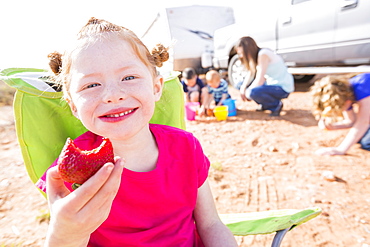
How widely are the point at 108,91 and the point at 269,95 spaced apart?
510 centimetres

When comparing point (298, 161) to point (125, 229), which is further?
point (298, 161)

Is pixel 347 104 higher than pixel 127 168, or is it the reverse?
pixel 127 168

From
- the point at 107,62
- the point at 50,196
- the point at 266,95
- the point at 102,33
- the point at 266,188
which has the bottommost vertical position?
the point at 266,188

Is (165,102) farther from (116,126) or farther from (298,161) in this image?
(298,161)

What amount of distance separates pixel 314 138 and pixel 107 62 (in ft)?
12.9

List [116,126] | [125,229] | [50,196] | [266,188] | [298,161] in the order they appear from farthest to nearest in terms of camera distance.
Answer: [298,161]
[266,188]
[125,229]
[116,126]
[50,196]

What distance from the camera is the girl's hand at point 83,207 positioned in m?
0.90

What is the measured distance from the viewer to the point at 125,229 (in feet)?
4.55

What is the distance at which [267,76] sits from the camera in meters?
6.02

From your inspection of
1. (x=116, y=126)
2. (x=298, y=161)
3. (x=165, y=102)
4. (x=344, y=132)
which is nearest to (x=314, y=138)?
(x=344, y=132)

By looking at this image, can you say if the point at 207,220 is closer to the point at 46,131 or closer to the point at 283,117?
the point at 46,131

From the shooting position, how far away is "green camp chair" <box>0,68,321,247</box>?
61.6 inches

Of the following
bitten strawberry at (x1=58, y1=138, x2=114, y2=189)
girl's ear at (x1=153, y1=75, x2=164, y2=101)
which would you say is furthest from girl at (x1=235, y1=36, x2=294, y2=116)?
bitten strawberry at (x1=58, y1=138, x2=114, y2=189)

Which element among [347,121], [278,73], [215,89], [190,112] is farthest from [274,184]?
[215,89]
